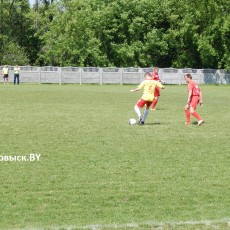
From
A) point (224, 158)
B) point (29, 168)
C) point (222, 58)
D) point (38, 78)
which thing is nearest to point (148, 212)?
point (29, 168)

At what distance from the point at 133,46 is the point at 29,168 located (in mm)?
52286

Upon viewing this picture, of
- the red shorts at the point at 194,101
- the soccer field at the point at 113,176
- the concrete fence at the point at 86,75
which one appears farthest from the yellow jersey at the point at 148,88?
the concrete fence at the point at 86,75

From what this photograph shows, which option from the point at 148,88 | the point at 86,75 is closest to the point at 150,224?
the point at 148,88

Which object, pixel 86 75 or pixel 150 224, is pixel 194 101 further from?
pixel 86 75

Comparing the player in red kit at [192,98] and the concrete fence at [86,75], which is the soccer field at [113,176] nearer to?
the player in red kit at [192,98]

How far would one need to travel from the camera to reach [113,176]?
10.1m

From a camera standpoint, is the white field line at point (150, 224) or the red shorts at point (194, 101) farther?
the red shorts at point (194, 101)

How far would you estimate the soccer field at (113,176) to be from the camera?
295 inches

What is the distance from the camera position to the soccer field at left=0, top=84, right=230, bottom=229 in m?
7.48

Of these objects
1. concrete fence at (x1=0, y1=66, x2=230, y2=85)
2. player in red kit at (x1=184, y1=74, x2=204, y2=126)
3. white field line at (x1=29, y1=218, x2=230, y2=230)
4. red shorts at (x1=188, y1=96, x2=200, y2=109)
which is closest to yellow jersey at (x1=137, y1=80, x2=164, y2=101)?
player in red kit at (x1=184, y1=74, x2=204, y2=126)

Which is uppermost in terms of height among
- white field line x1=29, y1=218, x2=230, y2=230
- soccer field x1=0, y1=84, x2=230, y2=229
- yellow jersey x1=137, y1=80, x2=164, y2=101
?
yellow jersey x1=137, y1=80, x2=164, y2=101

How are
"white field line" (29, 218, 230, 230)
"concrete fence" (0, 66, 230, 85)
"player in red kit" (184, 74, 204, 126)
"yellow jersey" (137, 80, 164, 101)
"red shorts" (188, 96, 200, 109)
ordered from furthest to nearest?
"concrete fence" (0, 66, 230, 85), "red shorts" (188, 96, 200, 109), "player in red kit" (184, 74, 204, 126), "yellow jersey" (137, 80, 164, 101), "white field line" (29, 218, 230, 230)

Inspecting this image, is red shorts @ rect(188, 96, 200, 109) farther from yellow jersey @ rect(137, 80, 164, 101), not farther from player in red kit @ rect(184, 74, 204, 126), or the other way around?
yellow jersey @ rect(137, 80, 164, 101)

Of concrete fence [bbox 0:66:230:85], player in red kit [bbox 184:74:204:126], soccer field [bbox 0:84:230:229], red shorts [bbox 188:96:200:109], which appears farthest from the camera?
concrete fence [bbox 0:66:230:85]
